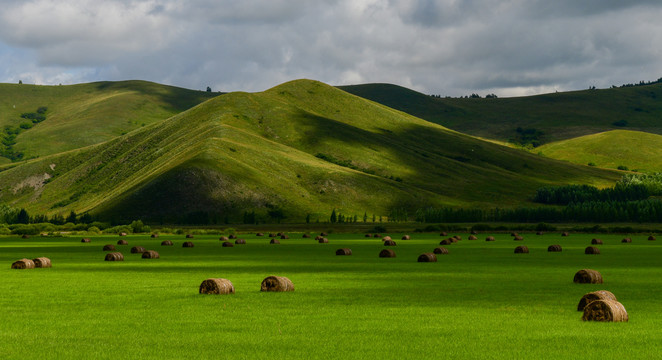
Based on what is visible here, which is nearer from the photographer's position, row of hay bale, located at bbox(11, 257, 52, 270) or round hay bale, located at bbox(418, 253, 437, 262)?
row of hay bale, located at bbox(11, 257, 52, 270)

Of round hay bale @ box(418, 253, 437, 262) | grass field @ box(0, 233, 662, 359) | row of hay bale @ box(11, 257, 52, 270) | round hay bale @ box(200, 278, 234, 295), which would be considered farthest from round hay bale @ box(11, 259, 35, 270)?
round hay bale @ box(418, 253, 437, 262)

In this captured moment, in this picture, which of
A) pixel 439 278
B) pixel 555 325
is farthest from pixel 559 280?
pixel 555 325

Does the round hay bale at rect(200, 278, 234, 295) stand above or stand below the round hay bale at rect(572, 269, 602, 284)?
below

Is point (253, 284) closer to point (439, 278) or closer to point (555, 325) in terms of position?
point (439, 278)

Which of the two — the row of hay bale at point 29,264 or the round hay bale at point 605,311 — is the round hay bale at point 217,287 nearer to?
the round hay bale at point 605,311

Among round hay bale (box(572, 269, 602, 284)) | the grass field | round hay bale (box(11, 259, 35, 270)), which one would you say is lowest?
round hay bale (box(11, 259, 35, 270))

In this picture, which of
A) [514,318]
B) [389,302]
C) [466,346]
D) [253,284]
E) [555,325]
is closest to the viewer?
[466,346]

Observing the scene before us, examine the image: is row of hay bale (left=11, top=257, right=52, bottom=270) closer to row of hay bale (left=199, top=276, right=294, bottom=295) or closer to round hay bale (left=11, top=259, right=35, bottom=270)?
round hay bale (left=11, top=259, right=35, bottom=270)

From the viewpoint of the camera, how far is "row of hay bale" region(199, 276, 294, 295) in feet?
101

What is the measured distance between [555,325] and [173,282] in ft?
65.9

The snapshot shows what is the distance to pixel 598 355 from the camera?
Result: 58.1ft

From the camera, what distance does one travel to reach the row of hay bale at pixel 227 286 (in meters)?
30.7

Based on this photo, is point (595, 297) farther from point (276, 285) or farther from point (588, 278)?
point (276, 285)

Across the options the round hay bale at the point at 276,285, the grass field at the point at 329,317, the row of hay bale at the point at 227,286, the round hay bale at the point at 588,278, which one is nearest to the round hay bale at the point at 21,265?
the grass field at the point at 329,317
